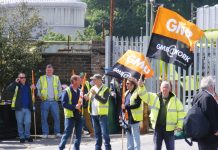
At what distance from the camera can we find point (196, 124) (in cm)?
1108

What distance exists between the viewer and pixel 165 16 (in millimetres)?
15586

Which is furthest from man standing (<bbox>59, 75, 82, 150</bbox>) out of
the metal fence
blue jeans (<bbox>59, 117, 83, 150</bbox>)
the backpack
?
the backpack

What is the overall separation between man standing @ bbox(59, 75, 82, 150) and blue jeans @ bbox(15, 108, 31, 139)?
327 centimetres

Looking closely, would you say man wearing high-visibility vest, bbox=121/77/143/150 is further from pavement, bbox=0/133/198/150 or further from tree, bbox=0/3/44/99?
tree, bbox=0/3/44/99

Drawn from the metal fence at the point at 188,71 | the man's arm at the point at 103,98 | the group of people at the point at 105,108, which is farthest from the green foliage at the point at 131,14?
the man's arm at the point at 103,98

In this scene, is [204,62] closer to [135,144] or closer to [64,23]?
[135,144]

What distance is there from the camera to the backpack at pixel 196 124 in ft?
36.3

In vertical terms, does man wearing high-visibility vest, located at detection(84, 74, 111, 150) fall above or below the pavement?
above

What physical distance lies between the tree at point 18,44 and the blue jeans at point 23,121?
4.74ft

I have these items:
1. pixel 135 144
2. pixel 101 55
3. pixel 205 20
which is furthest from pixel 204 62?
pixel 205 20

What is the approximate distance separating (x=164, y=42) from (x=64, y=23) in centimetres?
3132

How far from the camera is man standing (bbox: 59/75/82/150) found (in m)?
15.0

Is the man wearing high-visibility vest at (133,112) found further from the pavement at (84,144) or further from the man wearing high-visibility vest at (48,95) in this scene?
the man wearing high-visibility vest at (48,95)

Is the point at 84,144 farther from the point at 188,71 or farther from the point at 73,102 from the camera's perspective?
the point at 188,71
